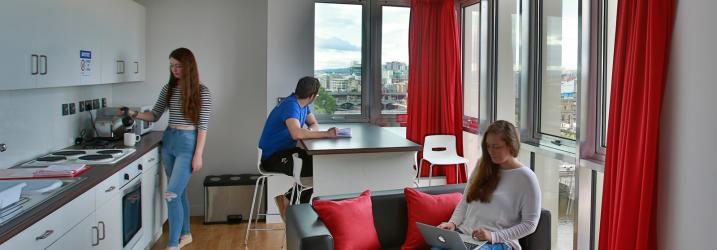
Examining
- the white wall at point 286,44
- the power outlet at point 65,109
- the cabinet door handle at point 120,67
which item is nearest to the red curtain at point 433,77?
the white wall at point 286,44

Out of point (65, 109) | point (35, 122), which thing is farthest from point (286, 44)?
point (35, 122)

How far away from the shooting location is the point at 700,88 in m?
2.47

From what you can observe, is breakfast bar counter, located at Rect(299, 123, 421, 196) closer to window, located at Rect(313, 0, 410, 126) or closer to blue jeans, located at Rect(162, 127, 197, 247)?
blue jeans, located at Rect(162, 127, 197, 247)

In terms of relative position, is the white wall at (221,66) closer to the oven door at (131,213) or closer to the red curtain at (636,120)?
the oven door at (131,213)

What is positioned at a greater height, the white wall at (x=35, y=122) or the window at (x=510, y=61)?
the window at (x=510, y=61)

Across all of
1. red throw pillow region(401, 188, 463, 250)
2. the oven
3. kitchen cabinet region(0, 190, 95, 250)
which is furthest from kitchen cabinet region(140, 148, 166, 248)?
red throw pillow region(401, 188, 463, 250)

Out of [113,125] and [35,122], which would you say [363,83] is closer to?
[113,125]

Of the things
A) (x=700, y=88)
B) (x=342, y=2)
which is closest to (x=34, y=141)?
(x=342, y=2)

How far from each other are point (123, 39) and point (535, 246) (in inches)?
138

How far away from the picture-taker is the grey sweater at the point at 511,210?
2527 mm

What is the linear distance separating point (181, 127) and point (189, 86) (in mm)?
309

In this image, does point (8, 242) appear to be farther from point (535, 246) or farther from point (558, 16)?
point (558, 16)

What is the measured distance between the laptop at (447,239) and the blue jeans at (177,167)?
204cm


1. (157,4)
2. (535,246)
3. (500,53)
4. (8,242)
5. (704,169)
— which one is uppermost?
(157,4)
